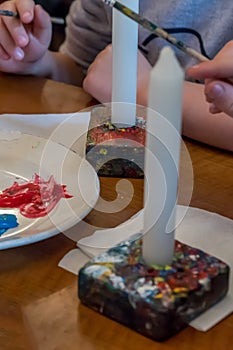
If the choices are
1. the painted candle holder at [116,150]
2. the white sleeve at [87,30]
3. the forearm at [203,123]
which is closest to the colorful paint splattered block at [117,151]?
the painted candle holder at [116,150]

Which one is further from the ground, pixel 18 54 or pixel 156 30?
pixel 156 30

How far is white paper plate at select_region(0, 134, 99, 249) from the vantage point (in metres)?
0.66

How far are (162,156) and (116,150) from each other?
29 centimetres

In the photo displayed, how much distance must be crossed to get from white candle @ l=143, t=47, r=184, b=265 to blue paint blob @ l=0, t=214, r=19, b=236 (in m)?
0.18

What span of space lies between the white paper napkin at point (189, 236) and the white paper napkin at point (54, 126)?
21 cm

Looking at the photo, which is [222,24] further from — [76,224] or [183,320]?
[183,320]

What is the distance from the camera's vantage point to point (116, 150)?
79cm

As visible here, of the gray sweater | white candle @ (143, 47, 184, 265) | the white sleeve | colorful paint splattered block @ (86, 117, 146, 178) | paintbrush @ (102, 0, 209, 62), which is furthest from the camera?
the white sleeve

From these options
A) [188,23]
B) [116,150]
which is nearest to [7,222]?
[116,150]

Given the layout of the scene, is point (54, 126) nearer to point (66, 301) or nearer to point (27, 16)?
point (27, 16)

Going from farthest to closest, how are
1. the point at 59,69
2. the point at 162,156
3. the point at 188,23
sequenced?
the point at 59,69 → the point at 188,23 → the point at 162,156

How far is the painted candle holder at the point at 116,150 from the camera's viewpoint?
792mm

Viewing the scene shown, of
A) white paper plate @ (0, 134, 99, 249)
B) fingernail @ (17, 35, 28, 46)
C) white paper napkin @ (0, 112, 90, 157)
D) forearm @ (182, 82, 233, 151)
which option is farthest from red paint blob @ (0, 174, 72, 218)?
fingernail @ (17, 35, 28, 46)

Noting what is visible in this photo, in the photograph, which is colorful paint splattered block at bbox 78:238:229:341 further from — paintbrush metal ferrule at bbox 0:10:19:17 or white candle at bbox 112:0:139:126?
paintbrush metal ferrule at bbox 0:10:19:17
